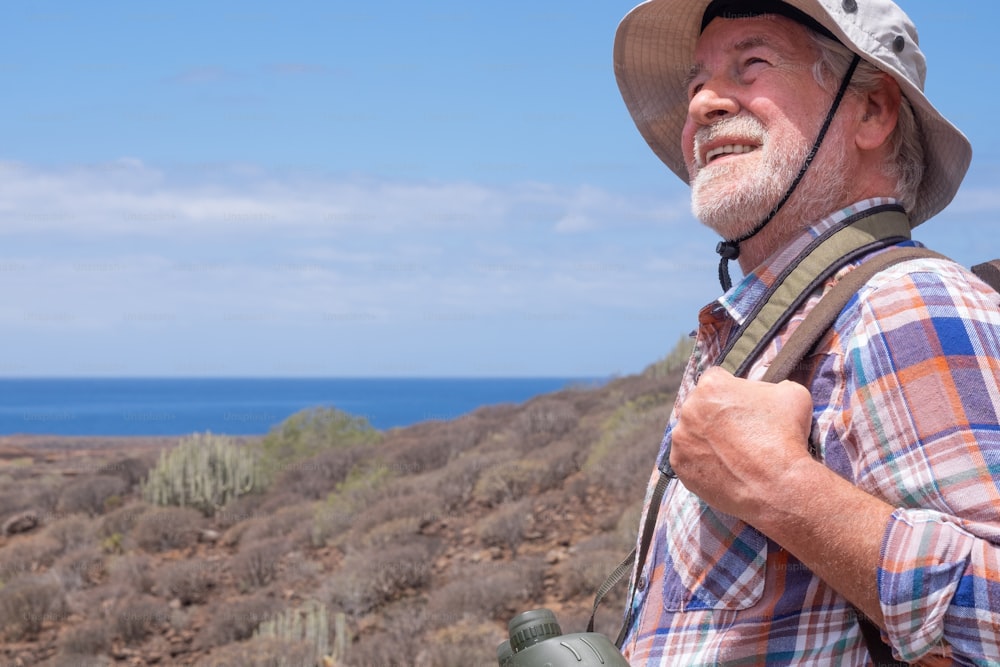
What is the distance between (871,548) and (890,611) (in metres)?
0.09

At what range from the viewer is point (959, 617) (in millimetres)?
1409

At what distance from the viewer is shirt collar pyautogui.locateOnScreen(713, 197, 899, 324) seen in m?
1.95

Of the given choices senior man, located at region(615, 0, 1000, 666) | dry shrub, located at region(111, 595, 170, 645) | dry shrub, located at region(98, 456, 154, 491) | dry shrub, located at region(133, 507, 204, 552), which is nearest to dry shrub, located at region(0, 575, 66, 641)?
dry shrub, located at region(111, 595, 170, 645)

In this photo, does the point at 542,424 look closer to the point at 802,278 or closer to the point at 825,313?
the point at 802,278

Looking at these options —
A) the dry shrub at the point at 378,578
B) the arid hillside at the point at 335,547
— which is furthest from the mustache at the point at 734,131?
the dry shrub at the point at 378,578

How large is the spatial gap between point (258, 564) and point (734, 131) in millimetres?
9851

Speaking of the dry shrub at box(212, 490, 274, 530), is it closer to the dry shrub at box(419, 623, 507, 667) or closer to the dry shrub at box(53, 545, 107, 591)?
the dry shrub at box(53, 545, 107, 591)

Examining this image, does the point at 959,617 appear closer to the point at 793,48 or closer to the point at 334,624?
the point at 793,48

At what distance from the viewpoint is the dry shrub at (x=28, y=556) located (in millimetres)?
12156

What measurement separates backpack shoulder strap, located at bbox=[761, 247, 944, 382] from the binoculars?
53cm

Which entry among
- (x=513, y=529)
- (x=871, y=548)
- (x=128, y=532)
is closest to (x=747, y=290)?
(x=871, y=548)

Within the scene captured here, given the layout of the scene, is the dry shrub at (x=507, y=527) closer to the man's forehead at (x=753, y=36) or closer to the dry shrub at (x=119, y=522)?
the dry shrub at (x=119, y=522)

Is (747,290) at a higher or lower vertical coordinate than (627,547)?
higher

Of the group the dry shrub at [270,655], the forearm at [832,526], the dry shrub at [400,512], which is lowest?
the dry shrub at [270,655]
